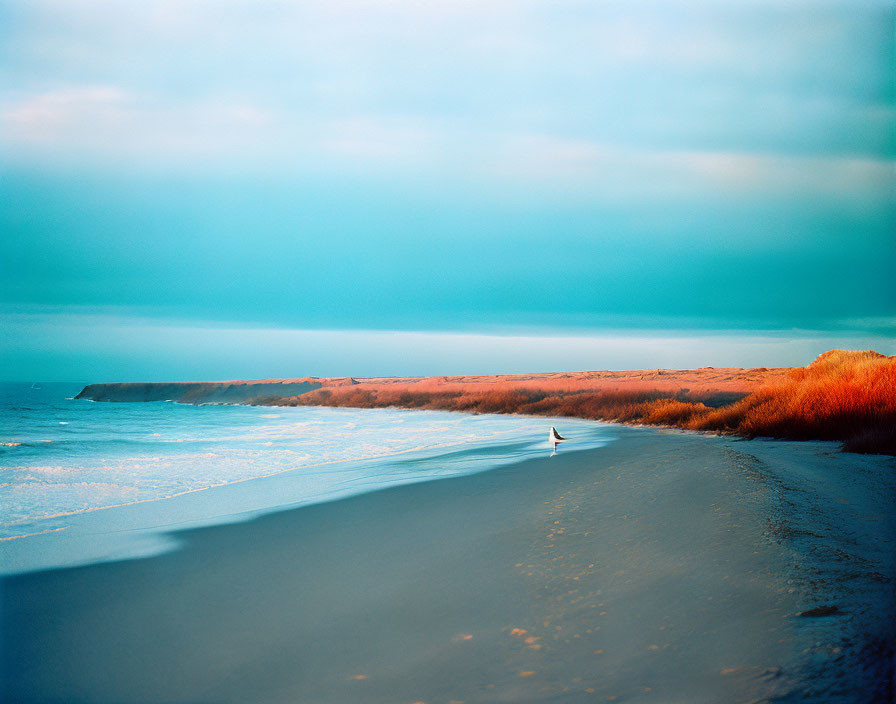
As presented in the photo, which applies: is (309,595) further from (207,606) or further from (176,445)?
(176,445)

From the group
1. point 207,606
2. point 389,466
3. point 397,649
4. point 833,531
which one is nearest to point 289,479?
point 389,466

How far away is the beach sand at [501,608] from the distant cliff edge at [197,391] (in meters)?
67.5

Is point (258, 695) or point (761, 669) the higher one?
point (761, 669)

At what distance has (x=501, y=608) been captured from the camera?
3367mm

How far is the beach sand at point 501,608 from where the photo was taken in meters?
2.46

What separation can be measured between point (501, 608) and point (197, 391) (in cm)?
8445

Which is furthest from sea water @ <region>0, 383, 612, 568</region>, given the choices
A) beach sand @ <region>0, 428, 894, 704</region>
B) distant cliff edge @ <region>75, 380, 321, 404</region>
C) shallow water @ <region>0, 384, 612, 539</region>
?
distant cliff edge @ <region>75, 380, 321, 404</region>

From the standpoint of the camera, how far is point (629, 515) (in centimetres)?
522

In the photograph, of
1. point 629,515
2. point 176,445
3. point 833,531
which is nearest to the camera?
point 833,531

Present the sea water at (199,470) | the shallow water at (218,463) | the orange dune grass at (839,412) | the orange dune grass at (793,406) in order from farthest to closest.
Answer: the orange dune grass at (793,406) → the orange dune grass at (839,412) → the shallow water at (218,463) → the sea water at (199,470)

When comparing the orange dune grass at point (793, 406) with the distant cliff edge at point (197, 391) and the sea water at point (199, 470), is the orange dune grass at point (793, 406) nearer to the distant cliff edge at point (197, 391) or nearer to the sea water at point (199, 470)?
the sea water at point (199, 470)

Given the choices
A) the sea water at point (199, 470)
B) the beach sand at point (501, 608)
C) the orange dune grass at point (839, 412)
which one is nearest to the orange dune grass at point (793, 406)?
the orange dune grass at point (839, 412)

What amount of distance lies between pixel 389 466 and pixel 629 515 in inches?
254

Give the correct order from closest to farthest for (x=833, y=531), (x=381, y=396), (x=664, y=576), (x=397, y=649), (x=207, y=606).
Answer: (x=397, y=649) < (x=664, y=576) < (x=207, y=606) < (x=833, y=531) < (x=381, y=396)
